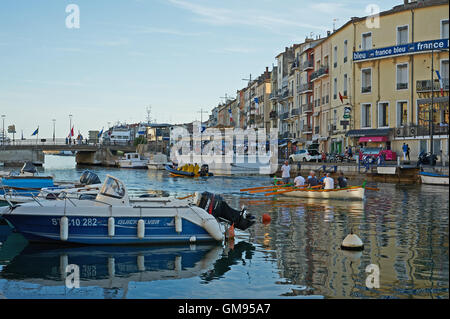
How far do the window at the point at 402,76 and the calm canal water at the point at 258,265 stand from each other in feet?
114

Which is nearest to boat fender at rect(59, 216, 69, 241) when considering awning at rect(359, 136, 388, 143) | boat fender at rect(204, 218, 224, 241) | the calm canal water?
the calm canal water

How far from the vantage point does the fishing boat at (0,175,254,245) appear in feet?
55.4

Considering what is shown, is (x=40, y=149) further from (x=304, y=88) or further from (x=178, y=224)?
(x=178, y=224)

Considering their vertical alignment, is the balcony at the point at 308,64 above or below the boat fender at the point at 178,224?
above

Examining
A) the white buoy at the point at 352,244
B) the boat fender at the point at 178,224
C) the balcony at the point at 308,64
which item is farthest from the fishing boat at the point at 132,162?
the white buoy at the point at 352,244

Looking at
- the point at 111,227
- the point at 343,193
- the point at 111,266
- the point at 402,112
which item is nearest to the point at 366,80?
the point at 402,112

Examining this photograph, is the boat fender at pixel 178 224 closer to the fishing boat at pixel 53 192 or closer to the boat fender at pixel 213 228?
Answer: the boat fender at pixel 213 228

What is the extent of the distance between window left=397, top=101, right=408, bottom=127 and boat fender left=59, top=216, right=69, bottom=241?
44273 millimetres

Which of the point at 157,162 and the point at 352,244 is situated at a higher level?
the point at 157,162

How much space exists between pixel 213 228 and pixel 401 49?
137 feet

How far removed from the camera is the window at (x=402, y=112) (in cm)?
5481

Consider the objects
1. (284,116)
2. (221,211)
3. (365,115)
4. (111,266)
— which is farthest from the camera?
(284,116)

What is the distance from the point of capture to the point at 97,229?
1705 centimetres

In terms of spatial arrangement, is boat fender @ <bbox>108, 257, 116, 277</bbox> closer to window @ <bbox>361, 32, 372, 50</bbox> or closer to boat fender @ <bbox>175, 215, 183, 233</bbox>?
boat fender @ <bbox>175, 215, 183, 233</bbox>
